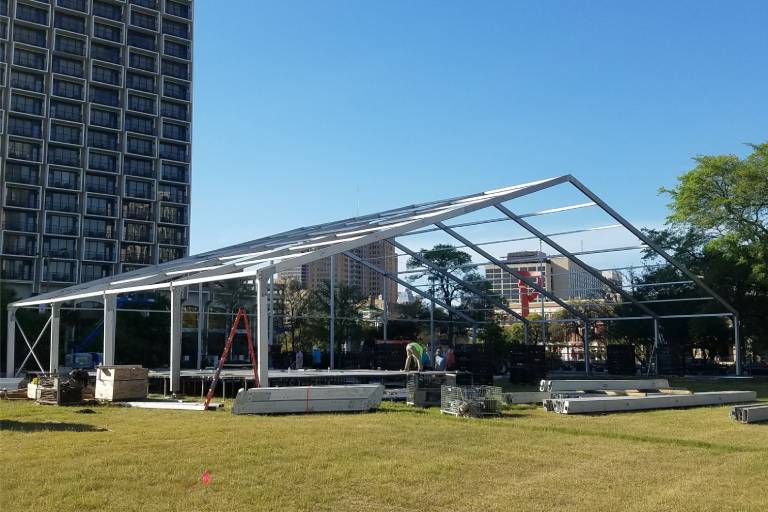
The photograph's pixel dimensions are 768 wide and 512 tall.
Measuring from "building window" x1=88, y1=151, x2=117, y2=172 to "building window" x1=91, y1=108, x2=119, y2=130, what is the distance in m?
3.25

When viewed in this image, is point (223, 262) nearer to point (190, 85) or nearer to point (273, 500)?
point (273, 500)

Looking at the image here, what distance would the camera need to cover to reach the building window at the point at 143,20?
8375 cm

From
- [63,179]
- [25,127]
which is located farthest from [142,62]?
[63,179]

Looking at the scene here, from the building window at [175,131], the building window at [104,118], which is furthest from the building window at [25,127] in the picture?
the building window at [175,131]

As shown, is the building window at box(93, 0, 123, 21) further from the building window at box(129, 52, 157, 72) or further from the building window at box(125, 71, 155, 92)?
the building window at box(125, 71, 155, 92)

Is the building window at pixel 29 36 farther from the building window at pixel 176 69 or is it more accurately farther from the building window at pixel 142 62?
the building window at pixel 176 69

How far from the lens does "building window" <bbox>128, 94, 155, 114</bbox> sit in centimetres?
8206

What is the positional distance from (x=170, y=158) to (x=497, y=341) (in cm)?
5781

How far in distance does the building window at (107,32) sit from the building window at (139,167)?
13.3 metres

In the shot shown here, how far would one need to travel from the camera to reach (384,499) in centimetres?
717

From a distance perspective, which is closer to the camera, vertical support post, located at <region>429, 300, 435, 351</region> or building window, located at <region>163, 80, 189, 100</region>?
vertical support post, located at <region>429, 300, 435, 351</region>

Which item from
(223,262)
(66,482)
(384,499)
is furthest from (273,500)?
(223,262)

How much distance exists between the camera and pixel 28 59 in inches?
2985

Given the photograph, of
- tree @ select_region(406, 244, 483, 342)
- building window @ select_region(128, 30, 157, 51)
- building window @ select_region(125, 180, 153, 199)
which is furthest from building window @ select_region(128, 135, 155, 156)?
tree @ select_region(406, 244, 483, 342)
